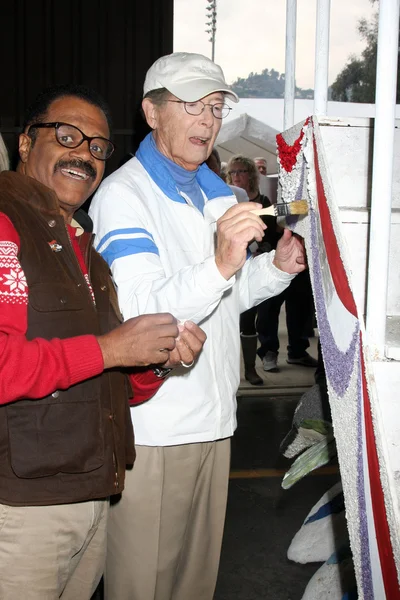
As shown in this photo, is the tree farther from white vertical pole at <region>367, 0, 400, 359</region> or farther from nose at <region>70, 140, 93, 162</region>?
white vertical pole at <region>367, 0, 400, 359</region>

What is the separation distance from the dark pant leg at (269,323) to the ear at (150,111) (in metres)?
4.32

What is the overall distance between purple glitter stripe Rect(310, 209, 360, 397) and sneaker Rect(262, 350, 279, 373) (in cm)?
482

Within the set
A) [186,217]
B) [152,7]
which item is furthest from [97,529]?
[152,7]

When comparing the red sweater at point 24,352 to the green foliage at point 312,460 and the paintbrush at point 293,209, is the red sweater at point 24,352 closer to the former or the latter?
the paintbrush at point 293,209

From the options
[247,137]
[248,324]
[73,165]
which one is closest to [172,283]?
[73,165]

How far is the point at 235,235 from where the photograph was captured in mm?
1555

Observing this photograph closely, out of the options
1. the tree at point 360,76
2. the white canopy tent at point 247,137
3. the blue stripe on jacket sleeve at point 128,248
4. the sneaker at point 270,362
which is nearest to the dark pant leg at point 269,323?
the sneaker at point 270,362

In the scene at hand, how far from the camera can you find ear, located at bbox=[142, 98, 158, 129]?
1989 millimetres

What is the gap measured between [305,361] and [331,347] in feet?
17.3

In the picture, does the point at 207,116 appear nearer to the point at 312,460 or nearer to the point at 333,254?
the point at 333,254

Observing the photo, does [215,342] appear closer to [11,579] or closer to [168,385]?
[168,385]

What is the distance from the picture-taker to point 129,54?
589 cm

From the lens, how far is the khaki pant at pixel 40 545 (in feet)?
4.69

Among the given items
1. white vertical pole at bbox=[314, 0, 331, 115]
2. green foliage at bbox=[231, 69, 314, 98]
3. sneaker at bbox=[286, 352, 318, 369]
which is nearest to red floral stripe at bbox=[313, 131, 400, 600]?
white vertical pole at bbox=[314, 0, 331, 115]
